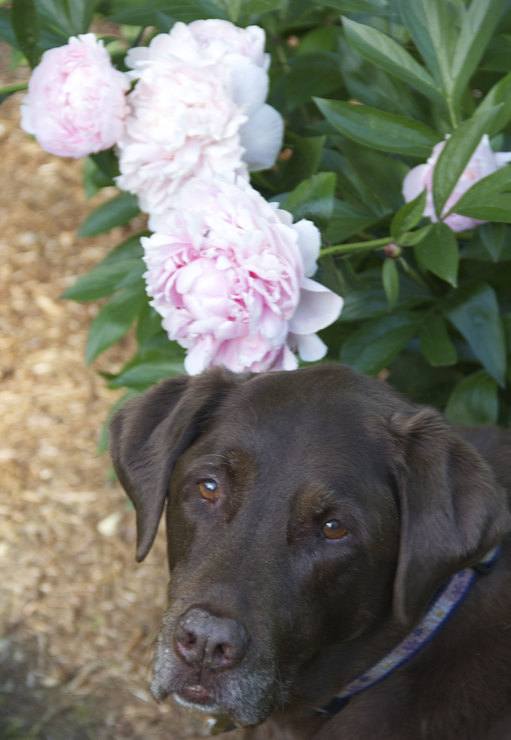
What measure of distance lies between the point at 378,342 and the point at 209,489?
3.02 feet

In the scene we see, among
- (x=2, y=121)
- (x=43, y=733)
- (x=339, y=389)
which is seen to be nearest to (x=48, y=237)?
(x=2, y=121)

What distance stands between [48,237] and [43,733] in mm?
2569

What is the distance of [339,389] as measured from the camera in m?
2.01

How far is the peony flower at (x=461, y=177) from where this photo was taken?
2293 millimetres

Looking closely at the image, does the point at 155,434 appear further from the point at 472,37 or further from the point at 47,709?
the point at 47,709

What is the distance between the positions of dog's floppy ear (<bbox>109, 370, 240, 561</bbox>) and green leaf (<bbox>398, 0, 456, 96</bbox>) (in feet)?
3.47

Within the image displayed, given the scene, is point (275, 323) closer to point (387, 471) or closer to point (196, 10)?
point (387, 471)

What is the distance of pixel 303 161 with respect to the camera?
8.74 feet

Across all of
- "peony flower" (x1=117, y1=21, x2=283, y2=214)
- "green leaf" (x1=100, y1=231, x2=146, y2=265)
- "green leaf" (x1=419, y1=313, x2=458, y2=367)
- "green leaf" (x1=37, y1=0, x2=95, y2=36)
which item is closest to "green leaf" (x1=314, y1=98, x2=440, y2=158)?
"peony flower" (x1=117, y1=21, x2=283, y2=214)

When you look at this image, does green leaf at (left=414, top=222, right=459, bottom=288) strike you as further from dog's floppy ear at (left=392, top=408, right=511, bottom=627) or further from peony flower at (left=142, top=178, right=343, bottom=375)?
dog's floppy ear at (left=392, top=408, right=511, bottom=627)

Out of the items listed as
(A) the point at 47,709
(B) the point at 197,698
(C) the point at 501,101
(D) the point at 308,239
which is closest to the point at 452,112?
(C) the point at 501,101

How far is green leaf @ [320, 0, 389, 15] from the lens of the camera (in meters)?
2.30

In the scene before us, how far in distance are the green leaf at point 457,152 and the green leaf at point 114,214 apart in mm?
1515

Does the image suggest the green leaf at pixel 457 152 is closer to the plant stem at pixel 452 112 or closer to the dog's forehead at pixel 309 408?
the plant stem at pixel 452 112
